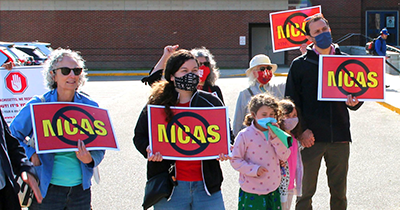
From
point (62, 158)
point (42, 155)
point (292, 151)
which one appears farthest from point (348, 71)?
point (42, 155)

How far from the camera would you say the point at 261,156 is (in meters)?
3.90

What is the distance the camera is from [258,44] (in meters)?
31.2

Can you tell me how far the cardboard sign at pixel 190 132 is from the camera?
11.5 ft

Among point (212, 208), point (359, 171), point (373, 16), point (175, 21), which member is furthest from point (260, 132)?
point (373, 16)

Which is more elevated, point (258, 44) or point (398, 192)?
point (258, 44)

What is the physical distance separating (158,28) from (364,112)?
19.5 metres

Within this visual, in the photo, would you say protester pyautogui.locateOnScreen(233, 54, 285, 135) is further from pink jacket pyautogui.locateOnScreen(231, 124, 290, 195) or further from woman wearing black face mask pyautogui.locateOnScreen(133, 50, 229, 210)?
woman wearing black face mask pyautogui.locateOnScreen(133, 50, 229, 210)

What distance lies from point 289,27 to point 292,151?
7.90 ft

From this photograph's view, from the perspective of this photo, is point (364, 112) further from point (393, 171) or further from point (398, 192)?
point (398, 192)

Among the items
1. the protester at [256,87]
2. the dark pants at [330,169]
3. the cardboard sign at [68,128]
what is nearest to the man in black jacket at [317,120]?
the dark pants at [330,169]

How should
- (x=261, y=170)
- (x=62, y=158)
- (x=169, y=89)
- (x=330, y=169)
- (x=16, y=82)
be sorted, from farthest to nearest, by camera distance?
1. (x=16, y=82)
2. (x=330, y=169)
3. (x=261, y=170)
4. (x=169, y=89)
5. (x=62, y=158)

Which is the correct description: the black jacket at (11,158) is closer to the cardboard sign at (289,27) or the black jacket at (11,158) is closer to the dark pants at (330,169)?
the dark pants at (330,169)

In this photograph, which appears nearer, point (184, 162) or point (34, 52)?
point (184, 162)

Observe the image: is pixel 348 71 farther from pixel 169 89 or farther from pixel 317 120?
pixel 169 89
